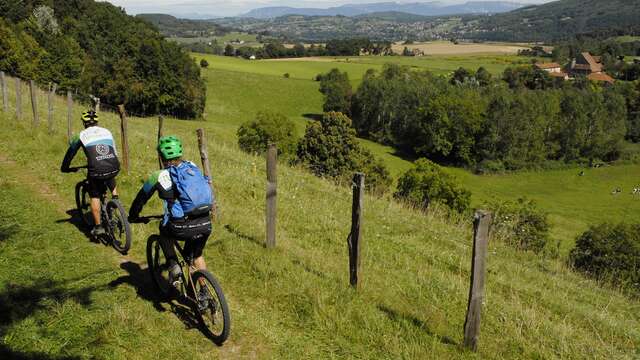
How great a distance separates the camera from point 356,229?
7.01 meters

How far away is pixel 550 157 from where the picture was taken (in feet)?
282

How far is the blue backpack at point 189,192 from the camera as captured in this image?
5.68 metres

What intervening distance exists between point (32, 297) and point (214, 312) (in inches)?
119

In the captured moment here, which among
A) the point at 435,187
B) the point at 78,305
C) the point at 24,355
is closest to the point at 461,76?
the point at 435,187

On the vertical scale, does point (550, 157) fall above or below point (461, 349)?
below

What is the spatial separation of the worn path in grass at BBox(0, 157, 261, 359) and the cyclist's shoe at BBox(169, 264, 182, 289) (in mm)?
521

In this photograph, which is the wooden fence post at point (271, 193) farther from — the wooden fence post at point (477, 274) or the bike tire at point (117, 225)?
the wooden fence post at point (477, 274)

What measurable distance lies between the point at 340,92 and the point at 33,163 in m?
89.8

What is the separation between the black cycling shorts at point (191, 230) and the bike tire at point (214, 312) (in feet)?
1.27

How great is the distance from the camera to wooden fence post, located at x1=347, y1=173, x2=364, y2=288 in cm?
686

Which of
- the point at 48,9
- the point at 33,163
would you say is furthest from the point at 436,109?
the point at 33,163

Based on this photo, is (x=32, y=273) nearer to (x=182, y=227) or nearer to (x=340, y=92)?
(x=182, y=227)

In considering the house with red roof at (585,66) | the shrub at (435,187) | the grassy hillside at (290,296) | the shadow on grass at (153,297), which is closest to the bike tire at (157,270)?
the shadow on grass at (153,297)

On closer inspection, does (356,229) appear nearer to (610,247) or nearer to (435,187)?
(610,247)
